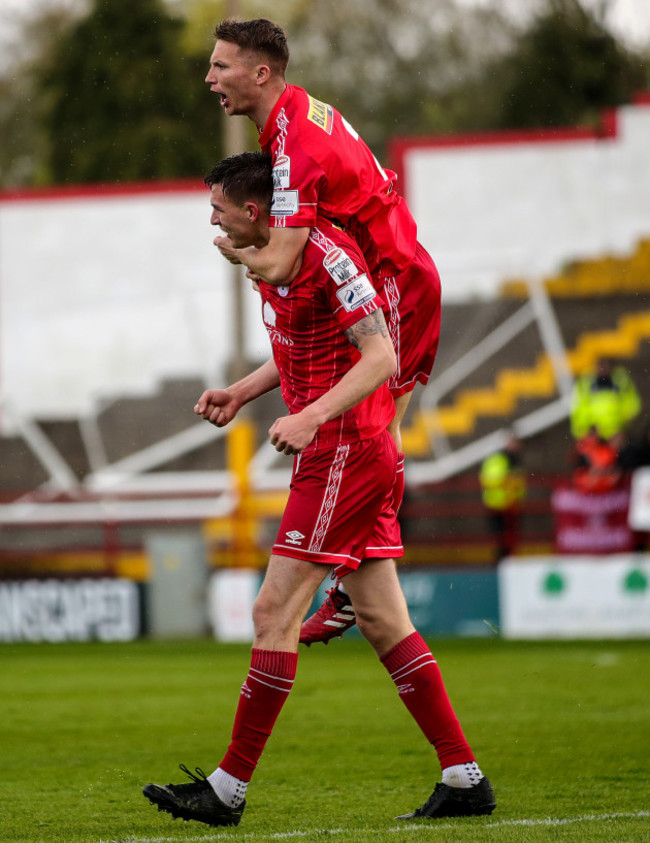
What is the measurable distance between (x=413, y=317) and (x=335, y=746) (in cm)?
259

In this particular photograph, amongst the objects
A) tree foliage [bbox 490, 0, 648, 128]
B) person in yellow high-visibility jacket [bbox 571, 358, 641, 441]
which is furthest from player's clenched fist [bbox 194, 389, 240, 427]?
tree foliage [bbox 490, 0, 648, 128]

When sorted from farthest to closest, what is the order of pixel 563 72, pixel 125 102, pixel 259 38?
pixel 125 102, pixel 563 72, pixel 259 38

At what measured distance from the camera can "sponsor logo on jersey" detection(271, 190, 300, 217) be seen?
451 centimetres

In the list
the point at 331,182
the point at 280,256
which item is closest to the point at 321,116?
the point at 331,182

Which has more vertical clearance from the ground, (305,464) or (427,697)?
(305,464)

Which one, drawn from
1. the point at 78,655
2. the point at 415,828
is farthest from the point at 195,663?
the point at 415,828

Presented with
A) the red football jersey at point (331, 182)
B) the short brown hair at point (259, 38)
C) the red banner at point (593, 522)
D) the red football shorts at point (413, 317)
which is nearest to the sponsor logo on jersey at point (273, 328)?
the red football jersey at point (331, 182)

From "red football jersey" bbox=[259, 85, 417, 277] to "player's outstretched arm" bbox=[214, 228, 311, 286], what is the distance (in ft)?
0.10

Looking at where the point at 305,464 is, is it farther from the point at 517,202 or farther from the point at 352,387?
the point at 517,202

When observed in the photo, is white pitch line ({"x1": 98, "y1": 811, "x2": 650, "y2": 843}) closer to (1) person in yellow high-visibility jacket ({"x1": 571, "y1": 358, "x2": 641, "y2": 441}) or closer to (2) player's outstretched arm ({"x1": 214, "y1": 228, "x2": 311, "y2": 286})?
→ (2) player's outstretched arm ({"x1": 214, "y1": 228, "x2": 311, "y2": 286})

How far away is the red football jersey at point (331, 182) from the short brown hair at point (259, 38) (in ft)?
0.34

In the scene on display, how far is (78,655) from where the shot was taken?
1295 cm

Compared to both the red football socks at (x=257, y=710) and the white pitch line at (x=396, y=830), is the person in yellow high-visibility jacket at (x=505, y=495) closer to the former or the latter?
the white pitch line at (x=396, y=830)

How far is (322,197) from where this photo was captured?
463cm
